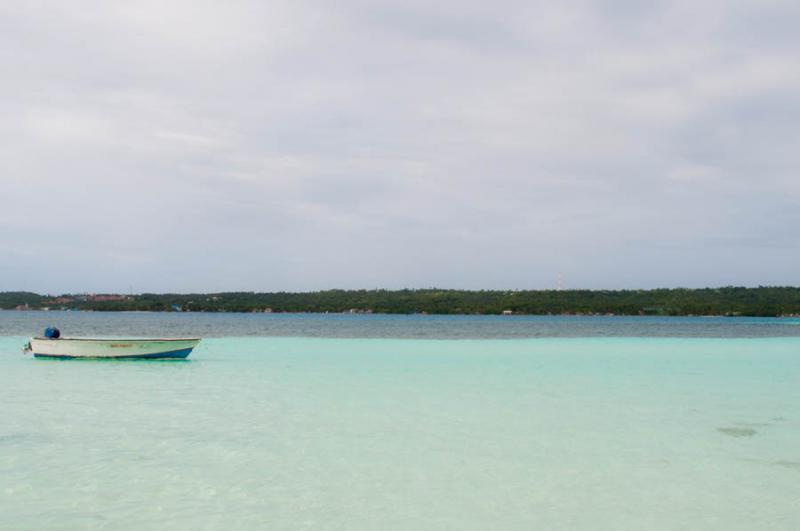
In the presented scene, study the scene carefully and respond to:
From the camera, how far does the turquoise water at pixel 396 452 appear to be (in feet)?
20.3

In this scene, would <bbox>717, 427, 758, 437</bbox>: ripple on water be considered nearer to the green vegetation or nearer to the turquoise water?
the turquoise water

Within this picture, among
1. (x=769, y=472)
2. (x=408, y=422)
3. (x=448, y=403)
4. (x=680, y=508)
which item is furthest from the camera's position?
(x=448, y=403)

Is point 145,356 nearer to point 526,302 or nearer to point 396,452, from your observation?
point 396,452

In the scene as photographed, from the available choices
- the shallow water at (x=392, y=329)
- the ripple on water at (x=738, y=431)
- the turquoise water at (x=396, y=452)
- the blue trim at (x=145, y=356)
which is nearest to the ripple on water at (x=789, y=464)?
the turquoise water at (x=396, y=452)

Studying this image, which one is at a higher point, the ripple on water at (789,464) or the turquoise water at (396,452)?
the ripple on water at (789,464)

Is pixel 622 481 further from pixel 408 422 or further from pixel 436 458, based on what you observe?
pixel 408 422

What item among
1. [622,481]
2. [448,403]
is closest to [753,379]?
[448,403]

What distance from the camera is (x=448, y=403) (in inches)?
494

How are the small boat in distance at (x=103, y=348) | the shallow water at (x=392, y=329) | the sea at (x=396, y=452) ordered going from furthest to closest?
the shallow water at (x=392, y=329) → the small boat in distance at (x=103, y=348) → the sea at (x=396, y=452)

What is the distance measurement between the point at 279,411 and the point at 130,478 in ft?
14.6

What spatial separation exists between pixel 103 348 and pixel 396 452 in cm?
1446

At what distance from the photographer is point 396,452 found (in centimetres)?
849

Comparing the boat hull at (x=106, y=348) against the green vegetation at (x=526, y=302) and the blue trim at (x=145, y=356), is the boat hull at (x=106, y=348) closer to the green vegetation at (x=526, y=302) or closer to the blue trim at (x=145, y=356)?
the blue trim at (x=145, y=356)

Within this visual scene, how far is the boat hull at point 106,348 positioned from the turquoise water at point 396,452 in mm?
3278
